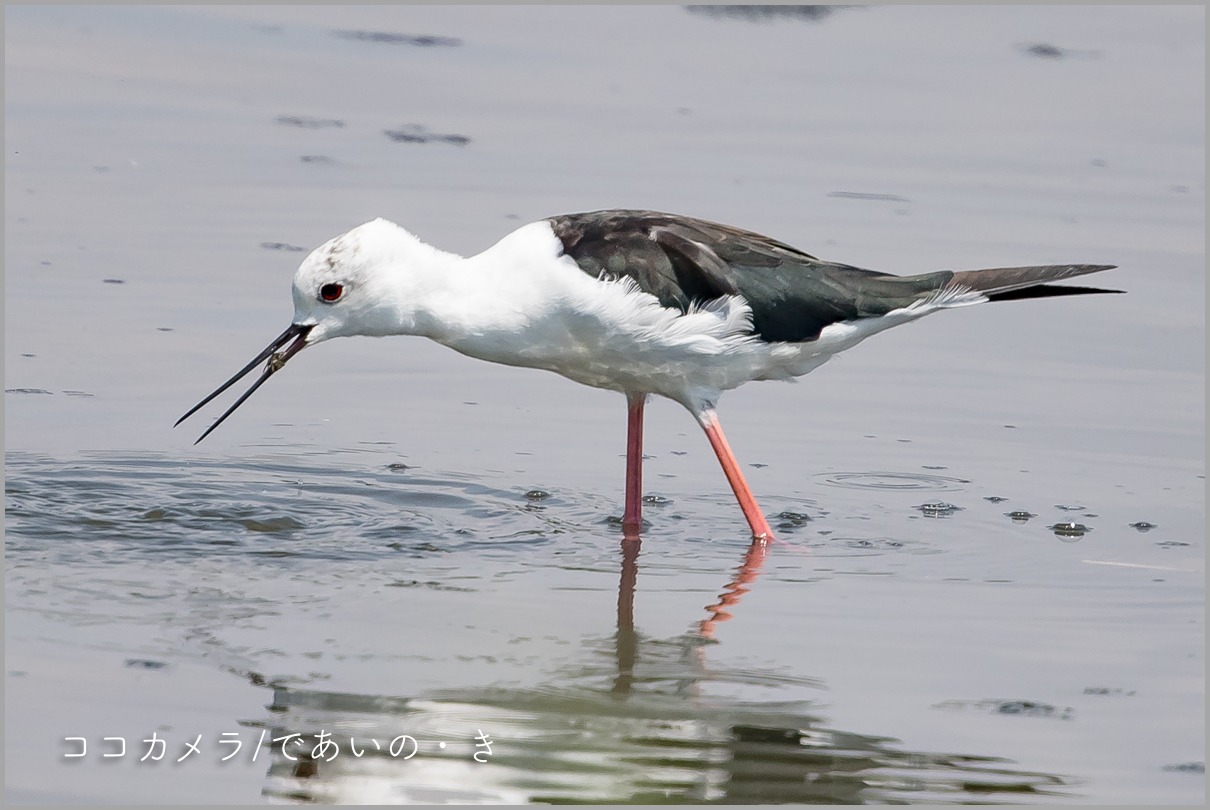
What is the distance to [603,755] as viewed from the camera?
5.11 metres

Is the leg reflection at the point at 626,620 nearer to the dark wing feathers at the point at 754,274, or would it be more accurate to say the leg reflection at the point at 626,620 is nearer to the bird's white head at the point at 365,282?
the dark wing feathers at the point at 754,274

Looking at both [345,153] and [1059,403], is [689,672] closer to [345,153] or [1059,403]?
[1059,403]

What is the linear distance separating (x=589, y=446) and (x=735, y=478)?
1176mm

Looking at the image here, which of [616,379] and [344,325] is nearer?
[344,325]

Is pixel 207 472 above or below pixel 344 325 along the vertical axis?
below

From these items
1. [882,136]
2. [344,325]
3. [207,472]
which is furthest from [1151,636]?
[882,136]

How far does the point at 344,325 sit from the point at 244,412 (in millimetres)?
1739

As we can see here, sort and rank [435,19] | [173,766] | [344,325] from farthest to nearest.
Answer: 1. [435,19]
2. [344,325]
3. [173,766]

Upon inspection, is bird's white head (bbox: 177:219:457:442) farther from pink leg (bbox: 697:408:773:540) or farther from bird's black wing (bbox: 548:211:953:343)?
pink leg (bbox: 697:408:773:540)

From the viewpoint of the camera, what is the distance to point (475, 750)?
5.08 m

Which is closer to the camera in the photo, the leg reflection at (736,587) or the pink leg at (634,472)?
the leg reflection at (736,587)

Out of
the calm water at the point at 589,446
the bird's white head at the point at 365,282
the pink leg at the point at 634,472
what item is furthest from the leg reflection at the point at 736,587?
the bird's white head at the point at 365,282

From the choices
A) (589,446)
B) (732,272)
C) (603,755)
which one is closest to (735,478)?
(732,272)

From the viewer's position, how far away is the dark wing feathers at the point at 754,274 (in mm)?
7141
